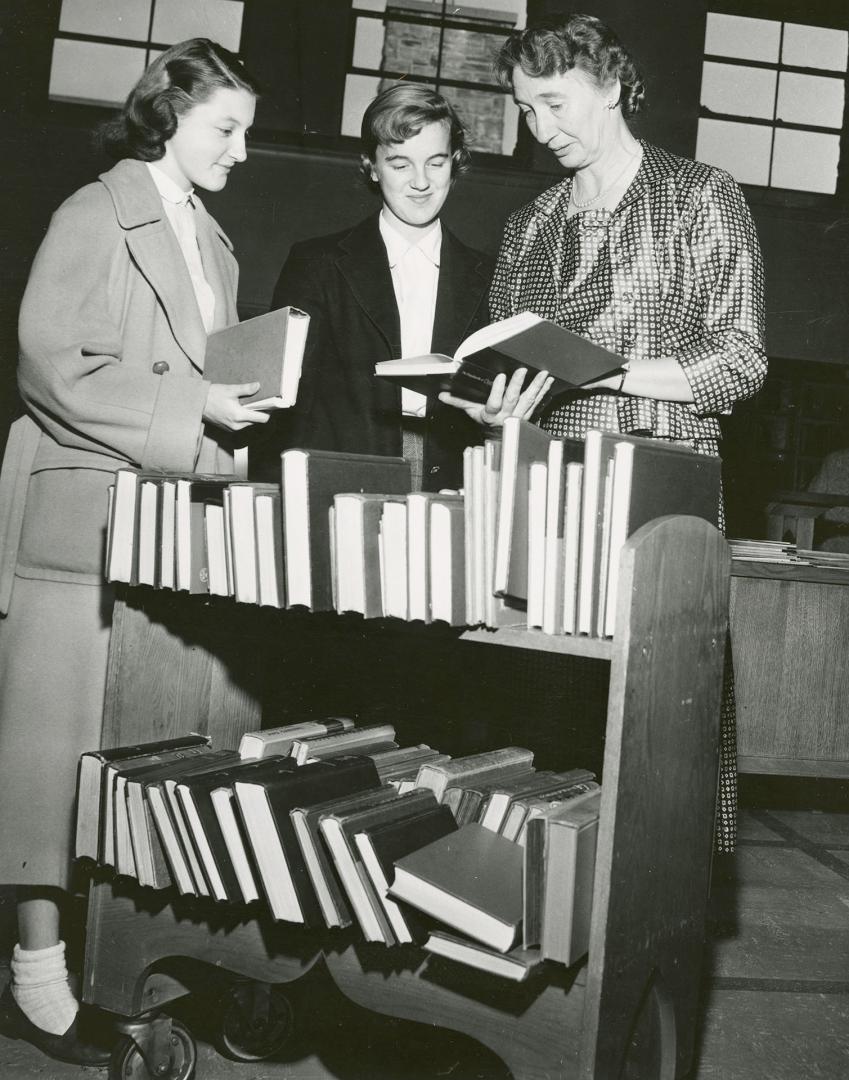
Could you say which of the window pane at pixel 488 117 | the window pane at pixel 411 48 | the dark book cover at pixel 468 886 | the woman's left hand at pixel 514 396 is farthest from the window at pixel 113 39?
the dark book cover at pixel 468 886

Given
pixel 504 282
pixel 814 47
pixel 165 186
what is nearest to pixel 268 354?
pixel 165 186

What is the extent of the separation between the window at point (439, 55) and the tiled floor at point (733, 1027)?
5172 millimetres

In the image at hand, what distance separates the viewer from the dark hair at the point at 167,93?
6.23 feet

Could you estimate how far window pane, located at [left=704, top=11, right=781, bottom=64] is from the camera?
21.3 feet

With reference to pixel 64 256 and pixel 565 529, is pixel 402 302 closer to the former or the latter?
pixel 64 256

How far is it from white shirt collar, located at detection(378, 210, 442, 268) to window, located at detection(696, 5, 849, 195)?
486 centimetres

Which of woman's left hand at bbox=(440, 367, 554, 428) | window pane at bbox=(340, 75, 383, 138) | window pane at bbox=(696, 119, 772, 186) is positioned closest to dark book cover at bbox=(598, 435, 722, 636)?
woman's left hand at bbox=(440, 367, 554, 428)

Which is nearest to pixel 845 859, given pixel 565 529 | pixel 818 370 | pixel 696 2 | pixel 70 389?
pixel 565 529

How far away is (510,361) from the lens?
1.56 meters

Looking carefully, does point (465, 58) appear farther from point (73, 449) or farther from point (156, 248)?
point (73, 449)

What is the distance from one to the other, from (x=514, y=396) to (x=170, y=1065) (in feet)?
4.21

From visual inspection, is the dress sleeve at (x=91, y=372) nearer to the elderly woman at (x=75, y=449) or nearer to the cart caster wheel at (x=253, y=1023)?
the elderly woman at (x=75, y=449)

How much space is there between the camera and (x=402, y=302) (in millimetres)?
2326

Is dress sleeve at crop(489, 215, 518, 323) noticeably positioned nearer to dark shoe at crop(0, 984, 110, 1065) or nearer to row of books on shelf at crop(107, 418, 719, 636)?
row of books on shelf at crop(107, 418, 719, 636)
